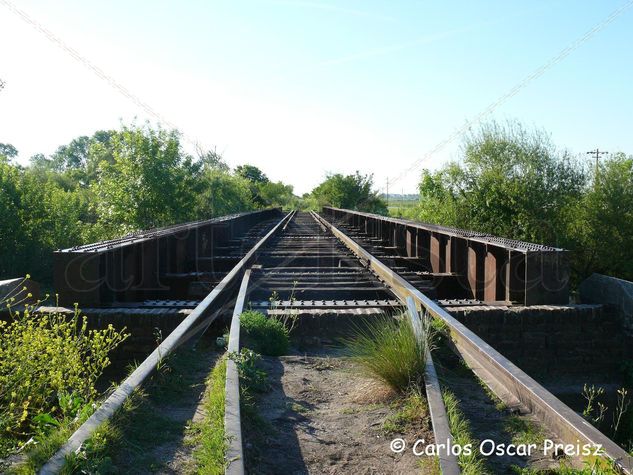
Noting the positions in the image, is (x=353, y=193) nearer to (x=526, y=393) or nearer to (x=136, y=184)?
(x=136, y=184)

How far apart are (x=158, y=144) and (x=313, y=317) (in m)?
16.0

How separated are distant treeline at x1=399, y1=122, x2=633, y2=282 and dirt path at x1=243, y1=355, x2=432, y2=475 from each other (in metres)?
13.8

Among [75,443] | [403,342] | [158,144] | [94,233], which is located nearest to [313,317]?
[403,342]

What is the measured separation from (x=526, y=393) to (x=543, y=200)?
1800 centimetres

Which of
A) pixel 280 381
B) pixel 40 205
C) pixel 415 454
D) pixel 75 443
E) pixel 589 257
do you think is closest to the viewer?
pixel 75 443

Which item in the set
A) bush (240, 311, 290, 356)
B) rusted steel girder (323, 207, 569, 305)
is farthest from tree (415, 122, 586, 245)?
bush (240, 311, 290, 356)

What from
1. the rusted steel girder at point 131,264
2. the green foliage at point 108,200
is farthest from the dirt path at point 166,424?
the green foliage at point 108,200

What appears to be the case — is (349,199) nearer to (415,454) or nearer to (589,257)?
(589,257)

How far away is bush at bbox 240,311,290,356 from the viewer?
4.93m

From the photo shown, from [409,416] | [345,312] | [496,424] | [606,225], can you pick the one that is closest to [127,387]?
[409,416]

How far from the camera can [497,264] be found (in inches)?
286

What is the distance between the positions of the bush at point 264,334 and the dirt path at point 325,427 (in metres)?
0.36

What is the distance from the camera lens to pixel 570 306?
6.17 meters

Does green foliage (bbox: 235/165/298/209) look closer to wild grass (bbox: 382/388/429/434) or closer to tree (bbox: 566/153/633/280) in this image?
tree (bbox: 566/153/633/280)
